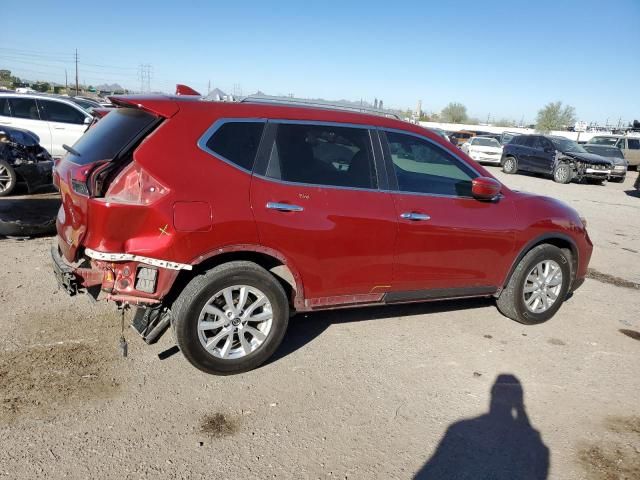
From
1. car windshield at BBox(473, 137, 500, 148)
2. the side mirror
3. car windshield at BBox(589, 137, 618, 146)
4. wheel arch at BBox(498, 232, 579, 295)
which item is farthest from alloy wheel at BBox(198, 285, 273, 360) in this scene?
car windshield at BBox(589, 137, 618, 146)

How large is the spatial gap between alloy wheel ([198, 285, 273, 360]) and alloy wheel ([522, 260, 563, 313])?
101 inches

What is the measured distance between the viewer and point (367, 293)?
3889mm

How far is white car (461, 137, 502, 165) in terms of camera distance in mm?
23406

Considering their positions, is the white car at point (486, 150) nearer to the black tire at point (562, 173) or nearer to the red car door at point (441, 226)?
the black tire at point (562, 173)

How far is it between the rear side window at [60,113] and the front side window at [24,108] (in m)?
0.14

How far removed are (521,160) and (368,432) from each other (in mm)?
19946

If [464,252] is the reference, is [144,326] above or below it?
below

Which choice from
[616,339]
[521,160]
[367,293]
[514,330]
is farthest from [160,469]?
[521,160]

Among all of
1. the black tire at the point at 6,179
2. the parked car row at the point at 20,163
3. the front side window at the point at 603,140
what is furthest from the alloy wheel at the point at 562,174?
the black tire at the point at 6,179

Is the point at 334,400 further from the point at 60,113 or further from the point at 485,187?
the point at 60,113

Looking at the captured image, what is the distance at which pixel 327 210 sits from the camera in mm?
3506

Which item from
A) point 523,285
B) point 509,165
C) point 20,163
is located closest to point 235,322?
point 523,285

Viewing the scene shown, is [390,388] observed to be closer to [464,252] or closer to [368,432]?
[368,432]

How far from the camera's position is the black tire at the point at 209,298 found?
3205 mm
